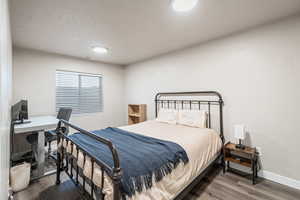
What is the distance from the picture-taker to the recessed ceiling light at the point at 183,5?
1.61 m

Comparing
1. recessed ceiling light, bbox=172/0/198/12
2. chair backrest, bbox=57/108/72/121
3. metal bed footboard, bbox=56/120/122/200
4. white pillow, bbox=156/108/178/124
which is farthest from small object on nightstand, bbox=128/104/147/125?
recessed ceiling light, bbox=172/0/198/12

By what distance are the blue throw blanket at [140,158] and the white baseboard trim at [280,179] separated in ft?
5.08

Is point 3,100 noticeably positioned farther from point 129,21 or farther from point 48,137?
point 48,137

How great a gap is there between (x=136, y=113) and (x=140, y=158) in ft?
9.78

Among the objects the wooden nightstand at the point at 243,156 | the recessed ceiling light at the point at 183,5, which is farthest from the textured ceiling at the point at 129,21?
the wooden nightstand at the point at 243,156

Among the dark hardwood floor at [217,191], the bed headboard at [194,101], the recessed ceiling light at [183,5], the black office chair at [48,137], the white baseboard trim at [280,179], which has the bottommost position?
the dark hardwood floor at [217,191]

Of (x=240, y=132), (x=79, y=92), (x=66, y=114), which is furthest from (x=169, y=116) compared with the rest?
(x=79, y=92)

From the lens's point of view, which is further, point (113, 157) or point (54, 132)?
point (54, 132)

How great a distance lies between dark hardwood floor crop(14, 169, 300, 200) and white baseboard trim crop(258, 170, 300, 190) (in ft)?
0.22

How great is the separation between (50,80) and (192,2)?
3.52 meters

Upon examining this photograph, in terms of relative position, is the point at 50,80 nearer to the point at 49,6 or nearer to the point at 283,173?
the point at 49,6

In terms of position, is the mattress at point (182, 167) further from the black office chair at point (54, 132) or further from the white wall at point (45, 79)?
the white wall at point (45, 79)

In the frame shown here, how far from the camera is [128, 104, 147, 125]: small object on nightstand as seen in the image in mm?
4133

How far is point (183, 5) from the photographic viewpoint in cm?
168
